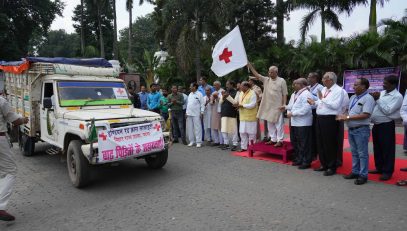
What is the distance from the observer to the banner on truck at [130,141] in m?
5.46

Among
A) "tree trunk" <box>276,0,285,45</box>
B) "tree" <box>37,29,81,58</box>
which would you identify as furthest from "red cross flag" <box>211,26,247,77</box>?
"tree" <box>37,29,81,58</box>

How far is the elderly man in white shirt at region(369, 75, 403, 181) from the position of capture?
18.1ft

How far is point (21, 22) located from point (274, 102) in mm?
30456

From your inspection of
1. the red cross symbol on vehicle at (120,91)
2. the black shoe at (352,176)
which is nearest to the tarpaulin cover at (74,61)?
the red cross symbol on vehicle at (120,91)

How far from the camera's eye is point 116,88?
7.59 meters

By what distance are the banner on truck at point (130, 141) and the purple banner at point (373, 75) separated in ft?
31.2

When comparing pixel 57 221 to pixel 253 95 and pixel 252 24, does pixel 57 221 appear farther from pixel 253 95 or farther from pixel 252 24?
pixel 252 24

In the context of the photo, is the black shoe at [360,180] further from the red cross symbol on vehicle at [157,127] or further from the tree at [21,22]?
the tree at [21,22]


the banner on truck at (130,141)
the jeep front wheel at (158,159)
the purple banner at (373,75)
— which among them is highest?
the purple banner at (373,75)

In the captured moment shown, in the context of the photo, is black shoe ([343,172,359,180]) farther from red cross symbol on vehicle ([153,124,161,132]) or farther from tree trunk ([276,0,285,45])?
tree trunk ([276,0,285,45])

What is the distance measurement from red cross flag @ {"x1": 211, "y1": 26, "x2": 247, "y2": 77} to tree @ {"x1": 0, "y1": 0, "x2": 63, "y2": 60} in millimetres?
25810

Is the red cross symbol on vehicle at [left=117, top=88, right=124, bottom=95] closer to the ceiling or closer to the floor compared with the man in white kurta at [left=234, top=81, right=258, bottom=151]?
closer to the ceiling

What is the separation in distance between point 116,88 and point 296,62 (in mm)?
11560

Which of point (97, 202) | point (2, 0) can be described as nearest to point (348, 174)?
point (97, 202)
